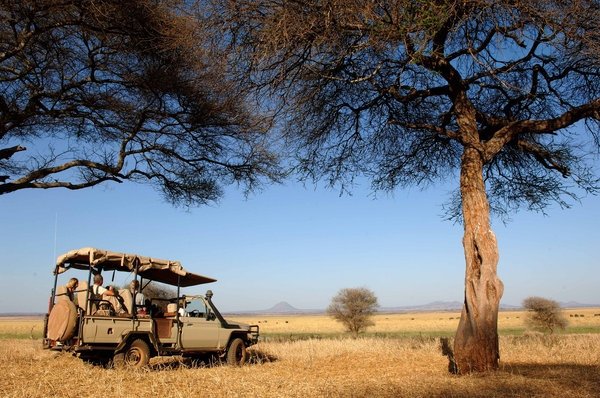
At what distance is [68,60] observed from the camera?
13.0 meters

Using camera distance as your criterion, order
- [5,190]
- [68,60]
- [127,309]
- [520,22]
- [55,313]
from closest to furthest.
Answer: [520,22], [55,313], [127,309], [68,60], [5,190]

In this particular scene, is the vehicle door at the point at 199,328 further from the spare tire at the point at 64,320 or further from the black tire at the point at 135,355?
the spare tire at the point at 64,320

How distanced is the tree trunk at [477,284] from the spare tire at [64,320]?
24.4ft

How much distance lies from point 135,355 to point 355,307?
39582mm

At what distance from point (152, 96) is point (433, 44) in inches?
313

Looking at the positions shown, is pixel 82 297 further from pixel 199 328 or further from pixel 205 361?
pixel 205 361

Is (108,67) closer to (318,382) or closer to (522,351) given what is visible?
(318,382)

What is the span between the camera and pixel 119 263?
1187 cm

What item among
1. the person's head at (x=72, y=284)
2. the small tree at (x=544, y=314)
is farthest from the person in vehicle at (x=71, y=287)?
the small tree at (x=544, y=314)

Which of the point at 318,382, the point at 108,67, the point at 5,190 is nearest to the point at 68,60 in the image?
the point at 108,67

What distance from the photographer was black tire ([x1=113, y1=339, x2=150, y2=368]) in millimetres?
11008

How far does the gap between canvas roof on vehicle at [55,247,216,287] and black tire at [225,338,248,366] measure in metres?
1.90

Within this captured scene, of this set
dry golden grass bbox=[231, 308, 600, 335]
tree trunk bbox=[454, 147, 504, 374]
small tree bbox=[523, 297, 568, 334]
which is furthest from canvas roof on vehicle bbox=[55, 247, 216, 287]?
dry golden grass bbox=[231, 308, 600, 335]

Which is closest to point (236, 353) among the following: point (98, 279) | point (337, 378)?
point (98, 279)
